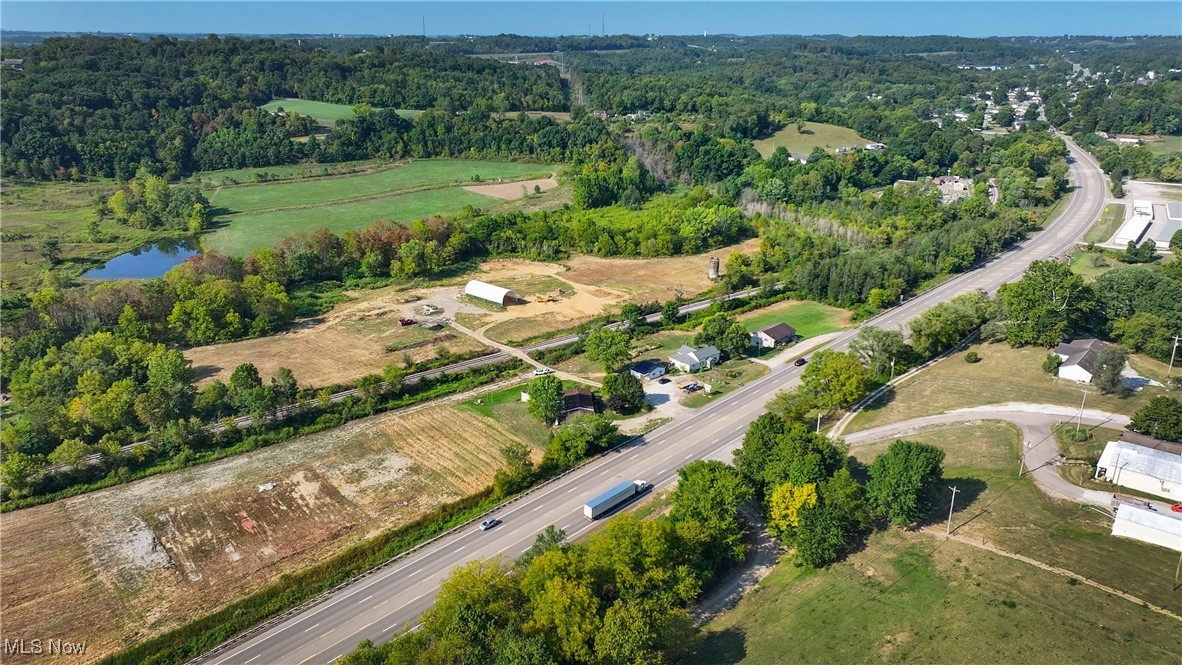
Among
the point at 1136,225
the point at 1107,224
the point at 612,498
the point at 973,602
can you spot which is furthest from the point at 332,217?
the point at 1136,225

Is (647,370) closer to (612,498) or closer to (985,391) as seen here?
(612,498)

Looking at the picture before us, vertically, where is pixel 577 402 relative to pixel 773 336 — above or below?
below

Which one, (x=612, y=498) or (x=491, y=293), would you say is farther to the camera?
(x=491, y=293)

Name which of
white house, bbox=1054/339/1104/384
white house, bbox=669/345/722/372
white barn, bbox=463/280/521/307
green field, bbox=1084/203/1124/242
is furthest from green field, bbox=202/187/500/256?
green field, bbox=1084/203/1124/242

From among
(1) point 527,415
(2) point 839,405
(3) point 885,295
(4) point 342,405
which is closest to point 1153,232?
(3) point 885,295

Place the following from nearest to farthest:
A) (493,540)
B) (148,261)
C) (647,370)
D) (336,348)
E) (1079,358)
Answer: (493,540) → (1079,358) → (647,370) → (336,348) → (148,261)

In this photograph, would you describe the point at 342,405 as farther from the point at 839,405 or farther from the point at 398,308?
the point at 839,405

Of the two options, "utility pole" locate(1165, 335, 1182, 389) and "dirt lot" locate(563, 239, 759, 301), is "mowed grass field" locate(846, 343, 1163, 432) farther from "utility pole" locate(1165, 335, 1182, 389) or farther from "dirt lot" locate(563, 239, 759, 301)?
"dirt lot" locate(563, 239, 759, 301)
